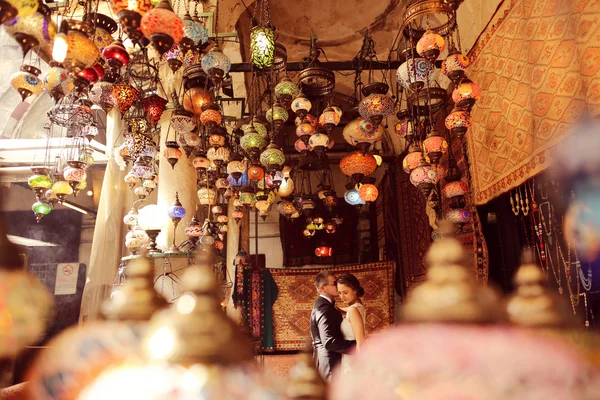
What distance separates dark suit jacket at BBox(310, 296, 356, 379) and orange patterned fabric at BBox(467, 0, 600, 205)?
1.97 metres

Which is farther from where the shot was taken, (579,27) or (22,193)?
(22,193)

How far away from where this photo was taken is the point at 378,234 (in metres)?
10.9

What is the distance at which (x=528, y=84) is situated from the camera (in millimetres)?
3535

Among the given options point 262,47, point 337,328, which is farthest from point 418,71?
point 337,328

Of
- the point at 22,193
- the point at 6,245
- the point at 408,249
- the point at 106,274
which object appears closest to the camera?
the point at 6,245

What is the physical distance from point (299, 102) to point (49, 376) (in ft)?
11.4

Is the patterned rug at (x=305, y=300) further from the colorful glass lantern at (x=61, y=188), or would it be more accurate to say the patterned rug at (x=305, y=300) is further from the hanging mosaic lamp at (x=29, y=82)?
the hanging mosaic lamp at (x=29, y=82)

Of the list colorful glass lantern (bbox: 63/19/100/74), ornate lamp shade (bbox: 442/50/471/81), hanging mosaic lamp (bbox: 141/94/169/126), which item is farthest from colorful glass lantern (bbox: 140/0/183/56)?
ornate lamp shade (bbox: 442/50/471/81)

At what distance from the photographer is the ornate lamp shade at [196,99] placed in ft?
14.1

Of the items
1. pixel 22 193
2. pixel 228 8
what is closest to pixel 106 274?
pixel 228 8

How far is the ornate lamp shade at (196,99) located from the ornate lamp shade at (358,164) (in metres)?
1.58

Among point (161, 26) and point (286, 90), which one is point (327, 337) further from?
point (286, 90)

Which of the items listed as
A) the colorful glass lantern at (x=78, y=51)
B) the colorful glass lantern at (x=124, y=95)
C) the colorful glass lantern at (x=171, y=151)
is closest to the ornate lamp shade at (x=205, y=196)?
the colorful glass lantern at (x=171, y=151)

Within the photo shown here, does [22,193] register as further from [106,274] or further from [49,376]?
[49,376]
